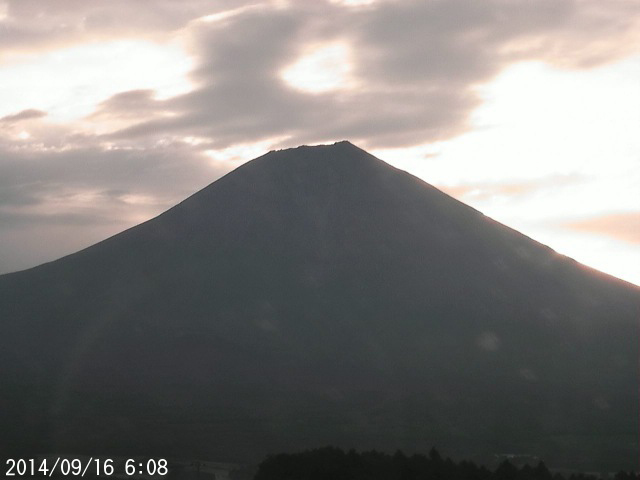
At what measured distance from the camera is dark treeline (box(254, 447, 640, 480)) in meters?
54.8

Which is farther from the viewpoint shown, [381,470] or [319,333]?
[319,333]

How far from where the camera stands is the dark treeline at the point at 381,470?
54.8 meters

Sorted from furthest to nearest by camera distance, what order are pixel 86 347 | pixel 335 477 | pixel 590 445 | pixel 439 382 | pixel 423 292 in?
pixel 423 292
pixel 86 347
pixel 439 382
pixel 590 445
pixel 335 477

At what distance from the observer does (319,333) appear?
159000 millimetres

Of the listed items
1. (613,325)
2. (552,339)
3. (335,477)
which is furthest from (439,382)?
(335,477)

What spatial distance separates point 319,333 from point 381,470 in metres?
103

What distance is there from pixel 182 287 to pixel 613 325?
252 feet

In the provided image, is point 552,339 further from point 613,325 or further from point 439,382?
point 439,382

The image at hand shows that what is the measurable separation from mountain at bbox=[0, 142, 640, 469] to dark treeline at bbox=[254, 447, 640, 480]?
5292cm

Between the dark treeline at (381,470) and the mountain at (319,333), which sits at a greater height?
the mountain at (319,333)

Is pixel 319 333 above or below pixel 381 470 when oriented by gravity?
above

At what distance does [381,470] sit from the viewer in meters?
55.8

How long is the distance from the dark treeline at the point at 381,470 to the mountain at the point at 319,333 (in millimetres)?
52915

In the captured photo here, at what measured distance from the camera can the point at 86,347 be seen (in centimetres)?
15212
